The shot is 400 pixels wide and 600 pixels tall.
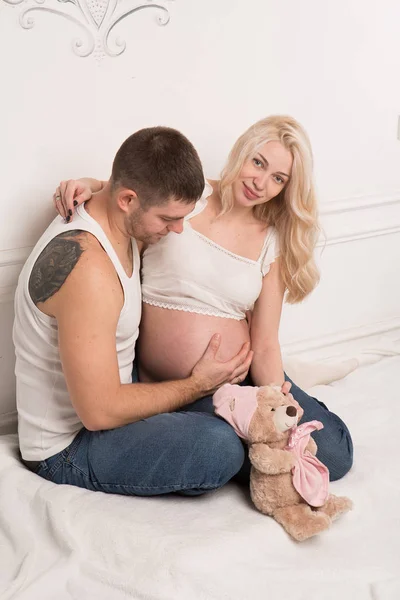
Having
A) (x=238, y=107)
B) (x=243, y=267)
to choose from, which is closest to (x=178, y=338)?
(x=243, y=267)

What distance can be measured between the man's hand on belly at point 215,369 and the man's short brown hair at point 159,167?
50 cm

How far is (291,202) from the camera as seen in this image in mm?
2258

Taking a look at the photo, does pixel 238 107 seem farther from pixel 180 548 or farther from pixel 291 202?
pixel 180 548

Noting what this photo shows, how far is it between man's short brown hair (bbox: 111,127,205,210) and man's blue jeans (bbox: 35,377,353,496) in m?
0.55

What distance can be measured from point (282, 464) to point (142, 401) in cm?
37

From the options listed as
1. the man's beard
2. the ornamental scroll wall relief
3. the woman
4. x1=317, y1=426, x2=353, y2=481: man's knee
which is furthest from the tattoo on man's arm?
x1=317, y1=426, x2=353, y2=481: man's knee

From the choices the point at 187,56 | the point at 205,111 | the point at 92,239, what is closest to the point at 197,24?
the point at 187,56

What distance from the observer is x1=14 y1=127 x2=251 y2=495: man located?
6.08 ft

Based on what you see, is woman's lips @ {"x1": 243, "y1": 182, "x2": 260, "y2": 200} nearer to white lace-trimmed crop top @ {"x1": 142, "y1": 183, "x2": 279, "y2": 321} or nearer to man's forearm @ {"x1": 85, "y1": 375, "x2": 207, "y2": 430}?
white lace-trimmed crop top @ {"x1": 142, "y1": 183, "x2": 279, "y2": 321}

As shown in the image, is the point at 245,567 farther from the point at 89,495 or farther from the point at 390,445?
the point at 390,445

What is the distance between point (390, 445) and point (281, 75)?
1259 millimetres

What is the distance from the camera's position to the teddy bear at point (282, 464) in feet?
6.38

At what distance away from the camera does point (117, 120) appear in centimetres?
241

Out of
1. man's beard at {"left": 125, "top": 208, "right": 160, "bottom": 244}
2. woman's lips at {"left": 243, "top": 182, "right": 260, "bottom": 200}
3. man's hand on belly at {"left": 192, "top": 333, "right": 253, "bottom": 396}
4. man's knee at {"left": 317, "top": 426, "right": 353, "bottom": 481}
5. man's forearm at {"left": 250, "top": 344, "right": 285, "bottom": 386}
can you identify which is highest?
man's beard at {"left": 125, "top": 208, "right": 160, "bottom": 244}
